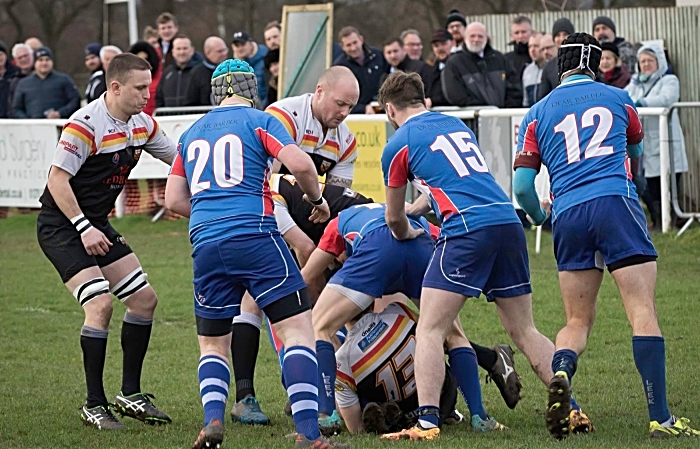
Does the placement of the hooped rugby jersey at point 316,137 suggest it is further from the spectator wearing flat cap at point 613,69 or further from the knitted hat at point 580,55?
the spectator wearing flat cap at point 613,69

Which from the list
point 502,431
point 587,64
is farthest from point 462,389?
point 587,64

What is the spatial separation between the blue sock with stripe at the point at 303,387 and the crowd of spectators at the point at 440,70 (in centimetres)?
802

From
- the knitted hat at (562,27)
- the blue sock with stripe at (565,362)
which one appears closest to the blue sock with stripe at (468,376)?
the blue sock with stripe at (565,362)

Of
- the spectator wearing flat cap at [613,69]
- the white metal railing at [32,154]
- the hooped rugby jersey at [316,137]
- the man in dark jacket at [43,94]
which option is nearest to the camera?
the hooped rugby jersey at [316,137]

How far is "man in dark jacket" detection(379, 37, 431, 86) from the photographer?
15.1m

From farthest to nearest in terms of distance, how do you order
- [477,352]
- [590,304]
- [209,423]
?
[477,352] → [590,304] → [209,423]

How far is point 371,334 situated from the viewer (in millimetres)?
7113

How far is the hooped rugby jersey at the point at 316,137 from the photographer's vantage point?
797 centimetres

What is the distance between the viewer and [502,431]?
670 cm

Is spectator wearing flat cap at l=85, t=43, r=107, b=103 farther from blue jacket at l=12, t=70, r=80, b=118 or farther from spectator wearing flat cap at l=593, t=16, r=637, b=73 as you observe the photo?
spectator wearing flat cap at l=593, t=16, r=637, b=73

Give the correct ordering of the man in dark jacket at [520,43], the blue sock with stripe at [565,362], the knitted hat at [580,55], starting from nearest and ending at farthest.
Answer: the blue sock with stripe at [565,362] < the knitted hat at [580,55] < the man in dark jacket at [520,43]

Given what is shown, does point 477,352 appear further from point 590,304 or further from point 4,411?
point 4,411

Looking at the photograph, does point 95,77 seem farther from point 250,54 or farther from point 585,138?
point 585,138

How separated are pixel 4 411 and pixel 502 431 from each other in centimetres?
329
